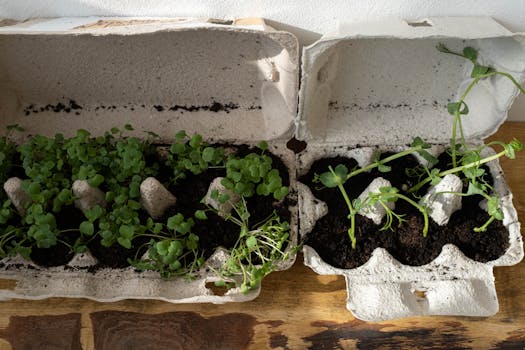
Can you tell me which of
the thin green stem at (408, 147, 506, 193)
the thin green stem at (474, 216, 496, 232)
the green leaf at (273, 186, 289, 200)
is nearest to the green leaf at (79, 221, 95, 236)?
the green leaf at (273, 186, 289, 200)

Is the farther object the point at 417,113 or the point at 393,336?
the point at 417,113

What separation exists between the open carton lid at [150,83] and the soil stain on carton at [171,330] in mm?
381

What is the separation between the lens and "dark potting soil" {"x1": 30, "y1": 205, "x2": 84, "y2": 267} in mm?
918

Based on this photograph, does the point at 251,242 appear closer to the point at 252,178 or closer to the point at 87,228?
the point at 252,178

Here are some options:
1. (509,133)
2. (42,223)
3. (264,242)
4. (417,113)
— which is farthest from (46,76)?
(509,133)

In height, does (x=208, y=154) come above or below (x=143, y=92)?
below

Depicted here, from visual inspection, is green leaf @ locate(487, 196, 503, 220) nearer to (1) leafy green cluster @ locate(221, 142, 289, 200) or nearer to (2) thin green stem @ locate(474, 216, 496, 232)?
(2) thin green stem @ locate(474, 216, 496, 232)

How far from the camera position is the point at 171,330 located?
91 cm

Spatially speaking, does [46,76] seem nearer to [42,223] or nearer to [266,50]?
[42,223]

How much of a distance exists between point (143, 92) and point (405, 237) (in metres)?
0.66

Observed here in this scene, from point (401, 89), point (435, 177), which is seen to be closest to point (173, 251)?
point (435, 177)

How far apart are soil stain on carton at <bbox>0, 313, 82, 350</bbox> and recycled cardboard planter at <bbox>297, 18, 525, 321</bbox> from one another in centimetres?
46

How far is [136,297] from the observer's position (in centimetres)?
87

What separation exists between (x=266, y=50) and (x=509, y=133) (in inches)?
25.0
